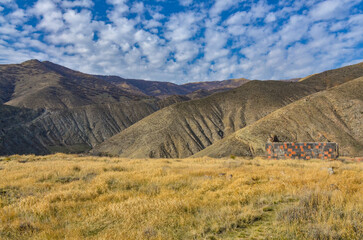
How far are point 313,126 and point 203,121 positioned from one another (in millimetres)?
27561

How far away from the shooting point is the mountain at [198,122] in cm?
4928

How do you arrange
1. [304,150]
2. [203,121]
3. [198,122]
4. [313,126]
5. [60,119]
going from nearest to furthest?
[304,150] → [313,126] → [198,122] → [203,121] → [60,119]

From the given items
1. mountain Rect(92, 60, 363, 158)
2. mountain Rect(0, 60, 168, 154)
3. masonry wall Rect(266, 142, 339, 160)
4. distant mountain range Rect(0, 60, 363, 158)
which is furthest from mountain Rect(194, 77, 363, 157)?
mountain Rect(0, 60, 168, 154)

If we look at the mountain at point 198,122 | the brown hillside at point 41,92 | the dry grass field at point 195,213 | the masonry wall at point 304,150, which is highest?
the brown hillside at point 41,92

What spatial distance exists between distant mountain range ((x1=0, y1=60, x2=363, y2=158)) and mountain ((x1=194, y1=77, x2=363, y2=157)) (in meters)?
0.14

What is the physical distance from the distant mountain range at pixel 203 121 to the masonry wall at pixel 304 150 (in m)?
8.12

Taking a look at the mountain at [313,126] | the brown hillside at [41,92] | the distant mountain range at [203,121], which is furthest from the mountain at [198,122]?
the brown hillside at [41,92]

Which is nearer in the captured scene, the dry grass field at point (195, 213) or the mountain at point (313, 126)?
the dry grass field at point (195, 213)

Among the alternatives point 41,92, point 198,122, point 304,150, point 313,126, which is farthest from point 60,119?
point 304,150

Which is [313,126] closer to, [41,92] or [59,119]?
[59,119]

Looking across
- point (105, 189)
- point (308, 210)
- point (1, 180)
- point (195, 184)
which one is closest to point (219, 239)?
point (308, 210)

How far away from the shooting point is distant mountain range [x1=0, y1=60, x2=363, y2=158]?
36.2 m

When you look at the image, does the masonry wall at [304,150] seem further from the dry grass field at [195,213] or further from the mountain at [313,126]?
the dry grass field at [195,213]

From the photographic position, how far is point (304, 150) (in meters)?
23.4
